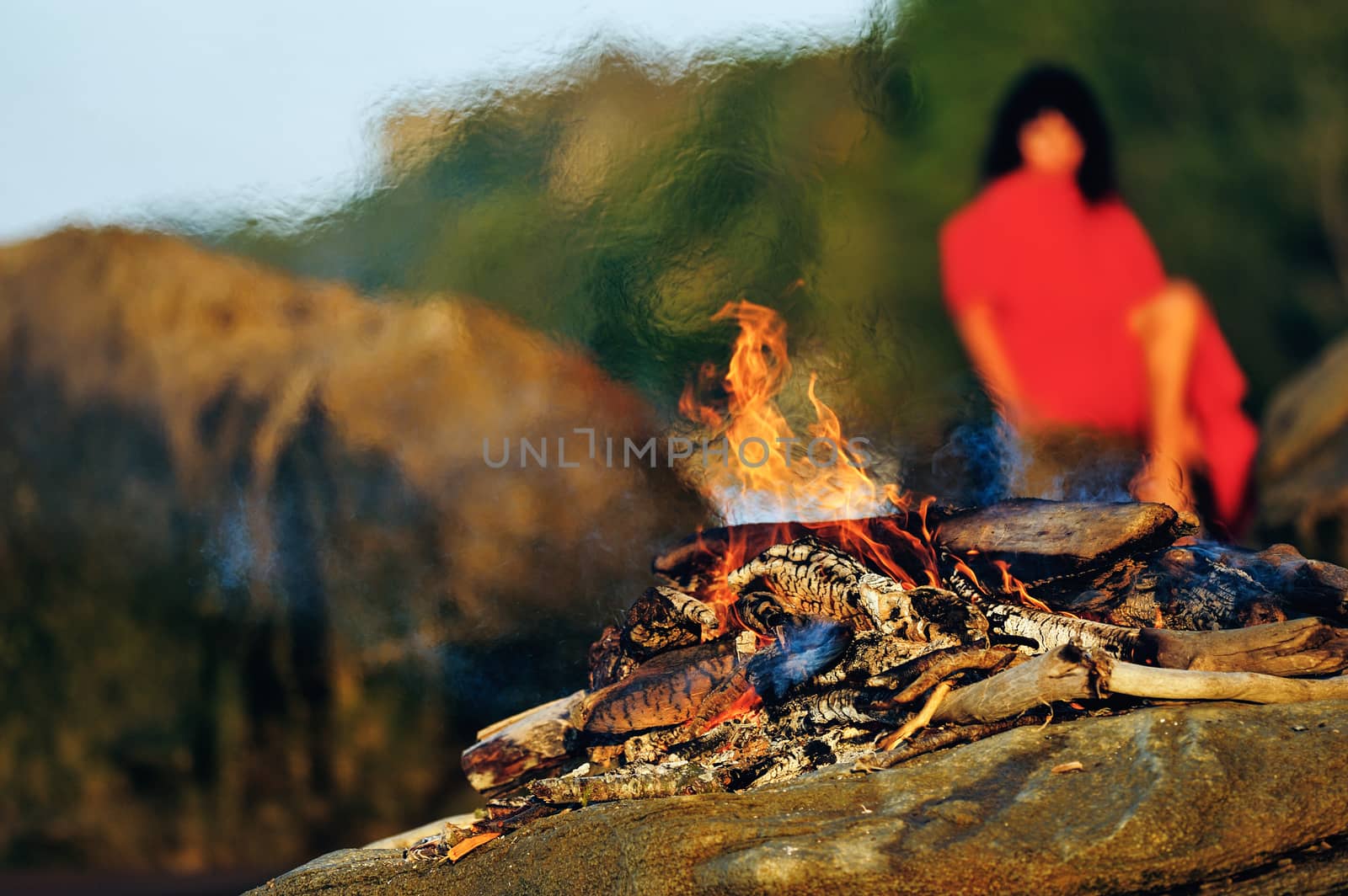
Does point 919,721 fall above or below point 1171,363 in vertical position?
below

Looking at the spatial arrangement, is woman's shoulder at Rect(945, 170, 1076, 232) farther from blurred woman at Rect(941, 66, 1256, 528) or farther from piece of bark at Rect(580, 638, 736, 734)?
piece of bark at Rect(580, 638, 736, 734)

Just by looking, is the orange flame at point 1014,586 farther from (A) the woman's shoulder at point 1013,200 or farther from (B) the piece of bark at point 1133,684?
(A) the woman's shoulder at point 1013,200

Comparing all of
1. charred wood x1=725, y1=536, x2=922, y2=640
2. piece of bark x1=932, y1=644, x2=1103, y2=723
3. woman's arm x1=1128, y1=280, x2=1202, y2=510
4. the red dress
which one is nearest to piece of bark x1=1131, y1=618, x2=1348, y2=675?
piece of bark x1=932, y1=644, x2=1103, y2=723

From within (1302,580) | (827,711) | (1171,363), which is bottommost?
(827,711)

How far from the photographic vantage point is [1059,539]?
437cm

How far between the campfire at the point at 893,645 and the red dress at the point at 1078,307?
1.59 metres

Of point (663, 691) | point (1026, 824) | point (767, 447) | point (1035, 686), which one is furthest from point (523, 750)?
point (1026, 824)

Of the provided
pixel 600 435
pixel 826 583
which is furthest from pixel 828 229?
pixel 826 583

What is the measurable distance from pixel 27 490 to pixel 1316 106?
7.45 m

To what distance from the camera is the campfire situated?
3.69 metres

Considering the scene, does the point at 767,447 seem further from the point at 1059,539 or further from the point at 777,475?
the point at 1059,539

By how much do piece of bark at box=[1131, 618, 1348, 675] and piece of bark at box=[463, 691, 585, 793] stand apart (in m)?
2.34

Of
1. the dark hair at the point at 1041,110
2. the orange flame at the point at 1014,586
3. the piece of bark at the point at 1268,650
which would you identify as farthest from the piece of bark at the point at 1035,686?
the dark hair at the point at 1041,110

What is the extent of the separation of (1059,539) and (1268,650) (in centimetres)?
86
